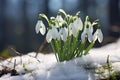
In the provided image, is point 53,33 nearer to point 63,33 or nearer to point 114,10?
point 63,33

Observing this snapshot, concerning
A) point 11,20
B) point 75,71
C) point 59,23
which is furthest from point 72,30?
point 11,20

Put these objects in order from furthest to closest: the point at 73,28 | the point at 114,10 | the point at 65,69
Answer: the point at 114,10
the point at 73,28
the point at 65,69

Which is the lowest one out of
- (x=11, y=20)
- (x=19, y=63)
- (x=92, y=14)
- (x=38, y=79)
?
(x=38, y=79)

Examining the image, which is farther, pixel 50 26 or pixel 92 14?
pixel 92 14

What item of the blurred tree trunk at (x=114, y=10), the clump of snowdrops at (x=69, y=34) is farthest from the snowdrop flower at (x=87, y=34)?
the blurred tree trunk at (x=114, y=10)

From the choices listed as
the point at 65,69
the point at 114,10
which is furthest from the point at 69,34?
the point at 114,10

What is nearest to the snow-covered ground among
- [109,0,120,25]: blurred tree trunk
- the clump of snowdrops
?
the clump of snowdrops

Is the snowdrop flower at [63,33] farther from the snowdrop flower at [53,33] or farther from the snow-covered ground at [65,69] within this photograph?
the snow-covered ground at [65,69]

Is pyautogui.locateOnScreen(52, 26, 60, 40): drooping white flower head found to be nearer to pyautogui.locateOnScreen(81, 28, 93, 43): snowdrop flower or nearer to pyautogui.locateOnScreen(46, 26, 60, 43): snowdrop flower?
pyautogui.locateOnScreen(46, 26, 60, 43): snowdrop flower

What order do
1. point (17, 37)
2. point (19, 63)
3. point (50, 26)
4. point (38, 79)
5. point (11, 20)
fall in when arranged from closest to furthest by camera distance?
point (38, 79)
point (50, 26)
point (19, 63)
point (17, 37)
point (11, 20)

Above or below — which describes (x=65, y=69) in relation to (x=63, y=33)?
below

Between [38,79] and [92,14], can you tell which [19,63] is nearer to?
[38,79]
